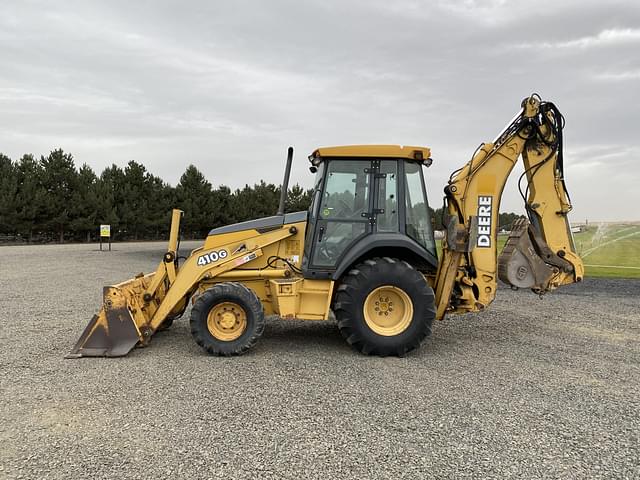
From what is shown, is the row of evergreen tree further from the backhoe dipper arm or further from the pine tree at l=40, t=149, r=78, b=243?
the backhoe dipper arm

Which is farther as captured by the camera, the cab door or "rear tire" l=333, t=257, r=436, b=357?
the cab door

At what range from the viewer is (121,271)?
A: 59.7 ft

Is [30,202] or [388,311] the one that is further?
[30,202]

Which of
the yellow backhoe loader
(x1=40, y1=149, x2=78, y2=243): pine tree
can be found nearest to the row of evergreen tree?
(x1=40, y1=149, x2=78, y2=243): pine tree

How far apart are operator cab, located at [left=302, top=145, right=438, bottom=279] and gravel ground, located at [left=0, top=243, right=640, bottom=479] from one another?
133 cm

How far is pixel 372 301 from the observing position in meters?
6.22

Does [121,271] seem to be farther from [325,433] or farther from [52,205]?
[52,205]

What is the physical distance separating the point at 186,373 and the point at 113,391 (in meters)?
0.83

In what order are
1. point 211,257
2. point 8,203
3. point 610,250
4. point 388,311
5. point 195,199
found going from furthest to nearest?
point 195,199 < point 8,203 < point 610,250 < point 211,257 < point 388,311

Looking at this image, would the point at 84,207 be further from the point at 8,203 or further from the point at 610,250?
the point at 610,250

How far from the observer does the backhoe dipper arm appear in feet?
21.7

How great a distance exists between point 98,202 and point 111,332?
3958cm

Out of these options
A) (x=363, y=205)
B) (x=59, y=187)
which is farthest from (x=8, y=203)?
(x=363, y=205)

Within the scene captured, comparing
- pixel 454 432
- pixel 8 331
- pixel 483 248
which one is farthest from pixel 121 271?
pixel 454 432
